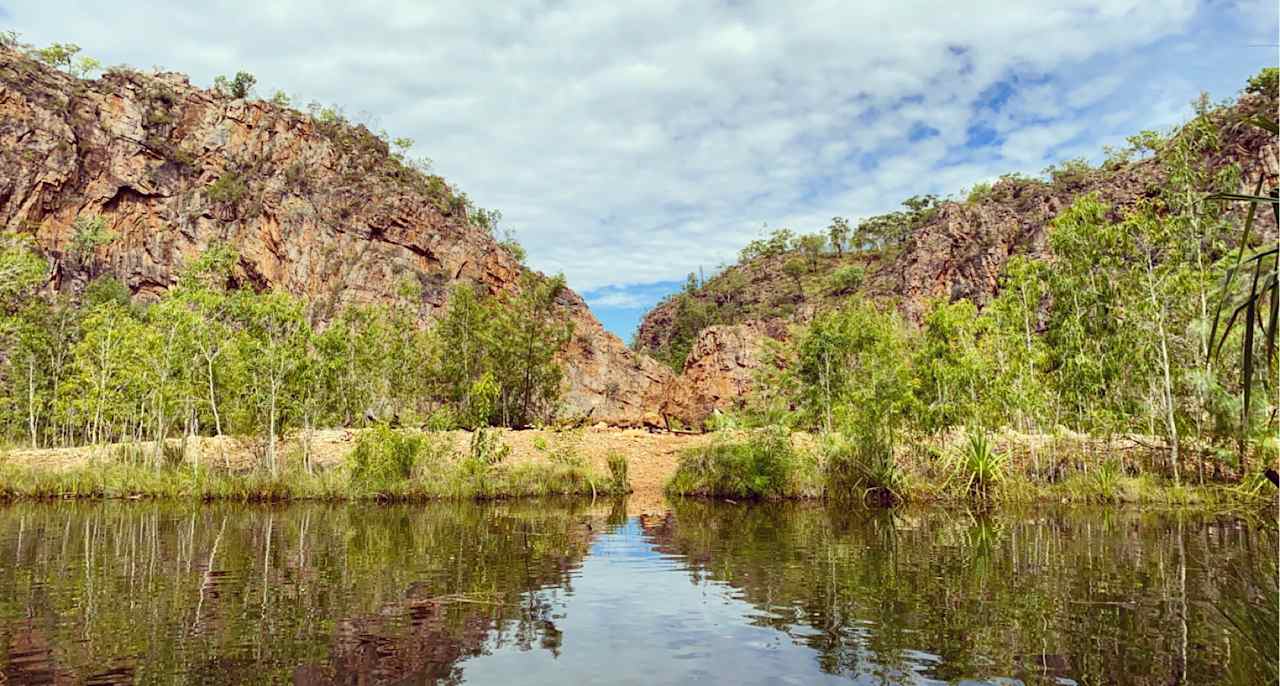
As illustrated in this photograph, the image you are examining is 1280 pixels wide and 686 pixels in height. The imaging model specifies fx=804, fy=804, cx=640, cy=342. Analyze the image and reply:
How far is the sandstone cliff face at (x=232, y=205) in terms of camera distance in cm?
7962

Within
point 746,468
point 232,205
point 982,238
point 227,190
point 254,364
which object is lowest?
point 746,468

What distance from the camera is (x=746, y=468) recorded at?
91.7 ft

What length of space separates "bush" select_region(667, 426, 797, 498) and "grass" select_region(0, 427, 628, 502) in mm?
3217

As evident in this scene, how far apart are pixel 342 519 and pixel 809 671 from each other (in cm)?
1742

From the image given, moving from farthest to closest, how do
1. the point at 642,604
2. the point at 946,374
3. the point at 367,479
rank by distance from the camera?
the point at 367,479 → the point at 946,374 → the point at 642,604

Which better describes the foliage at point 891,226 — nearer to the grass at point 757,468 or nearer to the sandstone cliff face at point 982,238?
the sandstone cliff face at point 982,238

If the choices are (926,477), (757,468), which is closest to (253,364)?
(757,468)

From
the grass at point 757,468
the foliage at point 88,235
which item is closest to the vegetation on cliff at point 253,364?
the grass at point 757,468

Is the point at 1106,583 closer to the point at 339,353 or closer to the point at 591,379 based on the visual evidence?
the point at 339,353

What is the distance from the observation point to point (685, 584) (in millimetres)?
12609

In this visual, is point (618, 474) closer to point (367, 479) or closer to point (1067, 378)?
point (367, 479)

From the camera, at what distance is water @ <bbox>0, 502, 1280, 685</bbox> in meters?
7.84

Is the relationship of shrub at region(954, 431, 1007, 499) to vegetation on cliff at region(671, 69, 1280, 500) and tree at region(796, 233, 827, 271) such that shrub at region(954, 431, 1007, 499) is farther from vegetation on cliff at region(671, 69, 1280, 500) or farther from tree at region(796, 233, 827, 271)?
tree at region(796, 233, 827, 271)

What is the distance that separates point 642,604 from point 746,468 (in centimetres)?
1727
